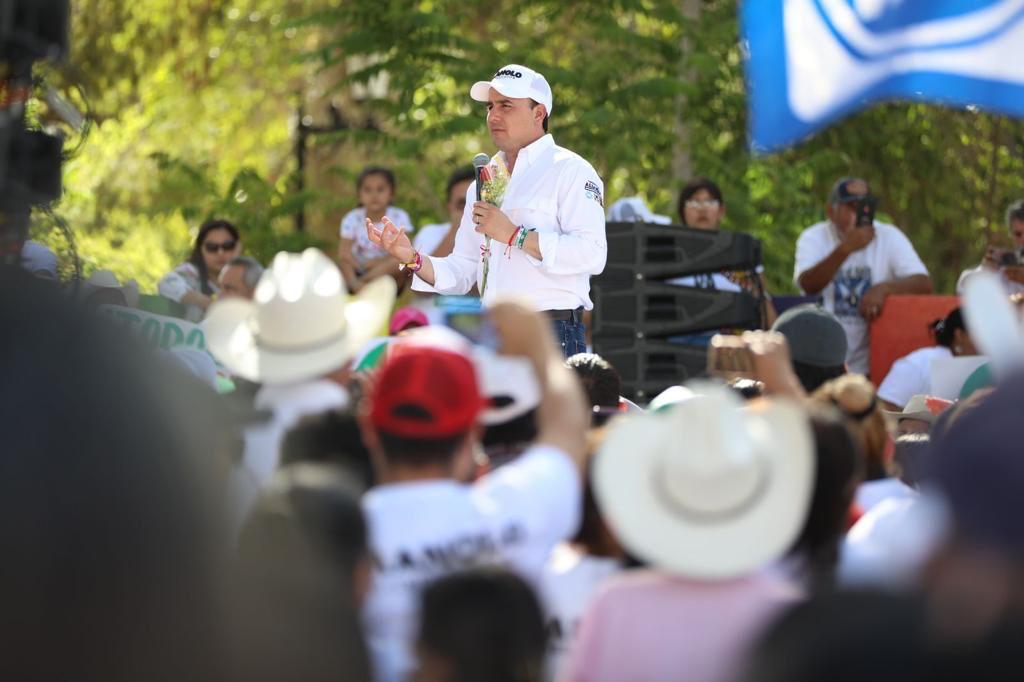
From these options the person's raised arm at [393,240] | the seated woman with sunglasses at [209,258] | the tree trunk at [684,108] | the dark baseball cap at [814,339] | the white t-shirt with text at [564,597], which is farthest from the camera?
the tree trunk at [684,108]

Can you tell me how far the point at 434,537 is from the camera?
3213mm

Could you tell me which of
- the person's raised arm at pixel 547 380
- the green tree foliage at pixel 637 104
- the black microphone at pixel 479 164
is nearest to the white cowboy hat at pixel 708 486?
the person's raised arm at pixel 547 380

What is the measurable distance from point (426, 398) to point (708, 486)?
598 mm

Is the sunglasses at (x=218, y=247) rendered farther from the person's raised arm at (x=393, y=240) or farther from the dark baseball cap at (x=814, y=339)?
→ the dark baseball cap at (x=814, y=339)

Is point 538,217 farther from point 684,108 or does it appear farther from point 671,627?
point 684,108

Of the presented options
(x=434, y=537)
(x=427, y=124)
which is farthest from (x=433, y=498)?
(x=427, y=124)

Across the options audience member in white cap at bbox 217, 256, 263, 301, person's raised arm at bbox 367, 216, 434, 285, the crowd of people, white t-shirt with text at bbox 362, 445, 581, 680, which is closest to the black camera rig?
the crowd of people

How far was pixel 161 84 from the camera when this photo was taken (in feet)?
56.5

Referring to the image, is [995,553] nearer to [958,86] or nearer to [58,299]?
[58,299]

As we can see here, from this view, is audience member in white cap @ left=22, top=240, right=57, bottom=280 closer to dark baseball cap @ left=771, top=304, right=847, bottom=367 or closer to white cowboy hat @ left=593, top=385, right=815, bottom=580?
white cowboy hat @ left=593, top=385, right=815, bottom=580

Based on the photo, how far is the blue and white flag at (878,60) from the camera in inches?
192

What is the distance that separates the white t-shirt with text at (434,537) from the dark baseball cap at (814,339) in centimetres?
196

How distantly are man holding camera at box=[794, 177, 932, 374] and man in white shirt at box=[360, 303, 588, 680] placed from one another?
6.10 metres

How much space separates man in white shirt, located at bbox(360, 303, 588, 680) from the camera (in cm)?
321
